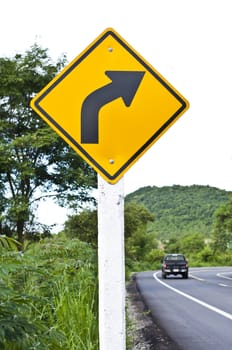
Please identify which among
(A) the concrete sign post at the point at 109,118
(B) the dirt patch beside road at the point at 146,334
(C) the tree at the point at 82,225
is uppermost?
(C) the tree at the point at 82,225

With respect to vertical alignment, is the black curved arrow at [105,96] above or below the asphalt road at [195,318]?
above

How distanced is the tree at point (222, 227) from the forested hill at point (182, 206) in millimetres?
23981

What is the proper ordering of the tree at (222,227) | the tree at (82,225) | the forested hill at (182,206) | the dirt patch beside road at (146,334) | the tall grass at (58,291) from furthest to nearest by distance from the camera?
the forested hill at (182,206) < the tree at (222,227) < the tree at (82,225) < the dirt patch beside road at (146,334) < the tall grass at (58,291)

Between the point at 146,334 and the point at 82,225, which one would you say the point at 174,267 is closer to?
the point at 82,225

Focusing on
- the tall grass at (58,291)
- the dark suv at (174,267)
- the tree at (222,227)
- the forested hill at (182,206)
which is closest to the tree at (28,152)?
the dark suv at (174,267)

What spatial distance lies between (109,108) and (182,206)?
111m

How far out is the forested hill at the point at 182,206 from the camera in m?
112

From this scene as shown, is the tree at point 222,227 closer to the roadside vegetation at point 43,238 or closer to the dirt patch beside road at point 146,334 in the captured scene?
the roadside vegetation at point 43,238

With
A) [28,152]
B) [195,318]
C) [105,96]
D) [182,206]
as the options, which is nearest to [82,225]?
[28,152]

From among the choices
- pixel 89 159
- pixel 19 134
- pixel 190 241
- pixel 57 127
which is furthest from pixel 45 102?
pixel 190 241

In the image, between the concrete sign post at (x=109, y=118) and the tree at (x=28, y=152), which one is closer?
the concrete sign post at (x=109, y=118)

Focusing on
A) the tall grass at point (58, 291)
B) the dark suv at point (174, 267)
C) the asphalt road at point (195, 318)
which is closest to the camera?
the tall grass at point (58, 291)

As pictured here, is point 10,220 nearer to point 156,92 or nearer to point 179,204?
point 156,92

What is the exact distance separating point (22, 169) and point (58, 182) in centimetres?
280
